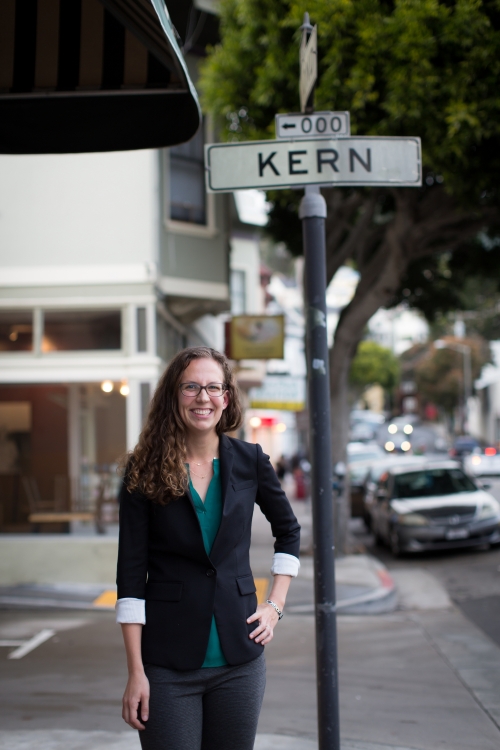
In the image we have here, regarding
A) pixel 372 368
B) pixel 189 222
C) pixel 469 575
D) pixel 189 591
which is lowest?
pixel 469 575

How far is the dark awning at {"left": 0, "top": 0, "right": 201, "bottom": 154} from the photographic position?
4582 millimetres

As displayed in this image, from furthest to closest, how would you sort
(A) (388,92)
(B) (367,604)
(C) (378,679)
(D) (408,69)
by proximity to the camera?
1. (A) (388,92)
2. (D) (408,69)
3. (B) (367,604)
4. (C) (378,679)

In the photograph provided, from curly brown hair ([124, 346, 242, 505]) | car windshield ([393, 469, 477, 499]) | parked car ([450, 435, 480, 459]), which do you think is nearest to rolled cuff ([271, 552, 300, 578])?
curly brown hair ([124, 346, 242, 505])

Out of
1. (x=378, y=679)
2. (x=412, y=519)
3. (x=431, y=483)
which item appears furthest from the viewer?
(x=431, y=483)

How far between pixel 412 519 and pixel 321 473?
10.5 meters

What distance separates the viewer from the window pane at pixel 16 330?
1148 cm

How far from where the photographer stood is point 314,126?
164 inches

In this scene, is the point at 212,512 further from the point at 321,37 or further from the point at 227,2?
the point at 227,2

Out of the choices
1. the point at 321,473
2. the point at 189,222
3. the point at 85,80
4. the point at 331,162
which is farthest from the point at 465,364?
the point at 321,473

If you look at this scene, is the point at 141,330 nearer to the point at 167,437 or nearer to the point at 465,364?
the point at 167,437

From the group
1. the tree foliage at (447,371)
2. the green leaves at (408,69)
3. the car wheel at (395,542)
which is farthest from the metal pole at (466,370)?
the green leaves at (408,69)

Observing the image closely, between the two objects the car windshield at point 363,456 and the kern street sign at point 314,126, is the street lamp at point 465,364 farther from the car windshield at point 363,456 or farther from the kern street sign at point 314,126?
the kern street sign at point 314,126

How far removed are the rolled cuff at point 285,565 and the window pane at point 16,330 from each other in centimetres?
898

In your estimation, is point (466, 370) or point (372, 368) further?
point (372, 368)
